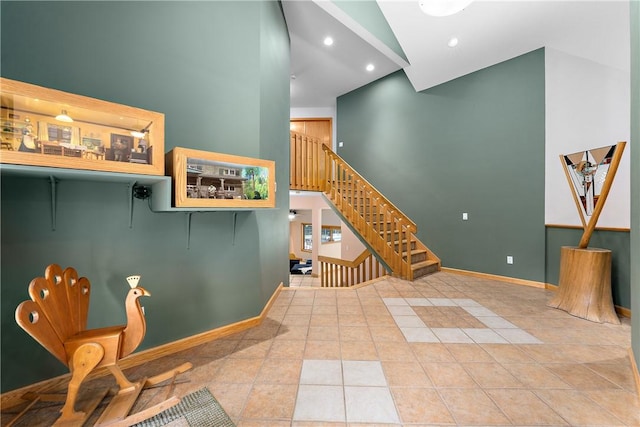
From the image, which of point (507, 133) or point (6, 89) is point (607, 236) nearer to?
point (507, 133)

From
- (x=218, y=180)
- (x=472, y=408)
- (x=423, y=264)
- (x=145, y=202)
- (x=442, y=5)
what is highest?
(x=442, y=5)

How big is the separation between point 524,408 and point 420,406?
60 cm

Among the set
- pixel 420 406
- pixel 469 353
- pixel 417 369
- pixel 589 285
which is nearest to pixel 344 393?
pixel 420 406

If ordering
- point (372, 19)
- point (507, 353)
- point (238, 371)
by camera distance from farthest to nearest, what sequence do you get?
point (372, 19), point (507, 353), point (238, 371)

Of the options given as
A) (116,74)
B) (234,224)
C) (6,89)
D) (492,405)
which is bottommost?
(492,405)

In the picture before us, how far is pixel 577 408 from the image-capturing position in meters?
1.45

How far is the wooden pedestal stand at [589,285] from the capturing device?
8.46 ft

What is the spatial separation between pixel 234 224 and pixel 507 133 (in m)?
4.54

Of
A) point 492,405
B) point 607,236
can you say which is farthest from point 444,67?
point 492,405

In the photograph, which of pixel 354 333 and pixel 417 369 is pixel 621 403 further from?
pixel 354 333

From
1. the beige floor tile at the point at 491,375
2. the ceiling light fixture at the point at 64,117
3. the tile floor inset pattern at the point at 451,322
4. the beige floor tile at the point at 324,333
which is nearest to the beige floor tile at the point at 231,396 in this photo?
the beige floor tile at the point at 324,333

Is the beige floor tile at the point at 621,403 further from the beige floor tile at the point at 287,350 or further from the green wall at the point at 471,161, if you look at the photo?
the green wall at the point at 471,161

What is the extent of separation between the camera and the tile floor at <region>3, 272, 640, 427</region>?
141 cm

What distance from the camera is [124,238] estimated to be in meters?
1.81
